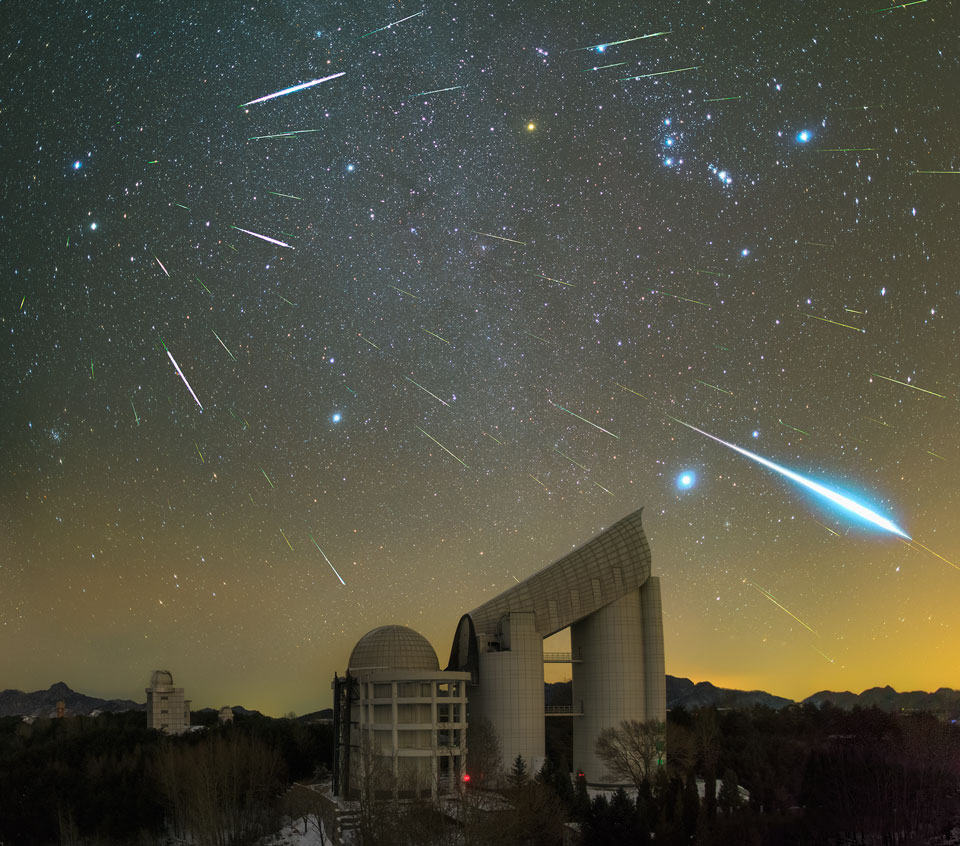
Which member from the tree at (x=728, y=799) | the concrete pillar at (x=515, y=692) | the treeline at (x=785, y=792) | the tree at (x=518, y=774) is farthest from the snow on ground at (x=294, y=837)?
the tree at (x=728, y=799)

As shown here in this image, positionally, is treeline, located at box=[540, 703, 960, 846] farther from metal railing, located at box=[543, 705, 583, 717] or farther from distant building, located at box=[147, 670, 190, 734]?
distant building, located at box=[147, 670, 190, 734]

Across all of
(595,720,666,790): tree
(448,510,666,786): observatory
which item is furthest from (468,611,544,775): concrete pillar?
(595,720,666,790): tree

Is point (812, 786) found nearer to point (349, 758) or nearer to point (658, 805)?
point (658, 805)

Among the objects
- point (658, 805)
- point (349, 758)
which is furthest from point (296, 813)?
point (658, 805)

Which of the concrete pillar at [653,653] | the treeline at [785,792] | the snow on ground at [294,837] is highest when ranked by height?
the concrete pillar at [653,653]

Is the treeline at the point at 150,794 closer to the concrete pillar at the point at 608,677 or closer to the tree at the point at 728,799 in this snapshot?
the concrete pillar at the point at 608,677

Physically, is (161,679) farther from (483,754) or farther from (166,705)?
(483,754)
